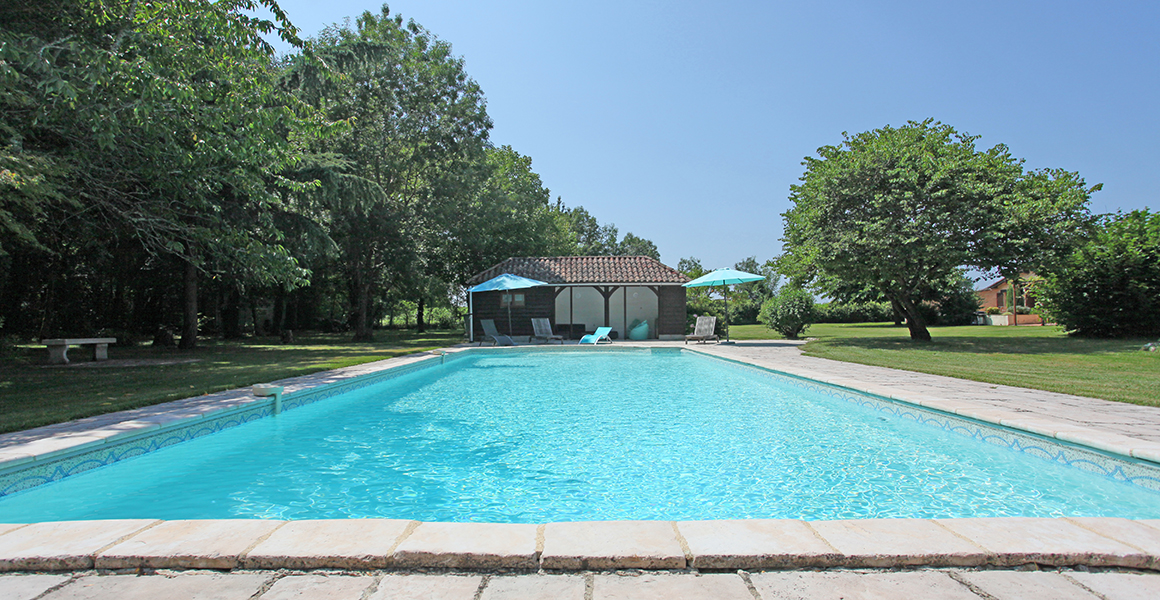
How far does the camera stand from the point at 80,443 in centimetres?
407

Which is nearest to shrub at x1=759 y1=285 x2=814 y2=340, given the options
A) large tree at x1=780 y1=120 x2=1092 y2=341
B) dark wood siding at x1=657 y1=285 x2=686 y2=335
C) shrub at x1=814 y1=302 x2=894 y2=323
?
large tree at x1=780 y1=120 x2=1092 y2=341

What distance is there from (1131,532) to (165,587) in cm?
392

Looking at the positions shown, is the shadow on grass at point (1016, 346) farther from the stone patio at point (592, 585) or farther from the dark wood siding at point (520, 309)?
the stone patio at point (592, 585)

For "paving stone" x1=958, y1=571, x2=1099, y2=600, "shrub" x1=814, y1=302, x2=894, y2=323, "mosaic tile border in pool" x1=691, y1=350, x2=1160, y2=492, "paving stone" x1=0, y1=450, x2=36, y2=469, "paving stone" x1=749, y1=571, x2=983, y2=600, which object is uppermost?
"shrub" x1=814, y1=302, x2=894, y2=323

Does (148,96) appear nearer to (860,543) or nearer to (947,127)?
(860,543)

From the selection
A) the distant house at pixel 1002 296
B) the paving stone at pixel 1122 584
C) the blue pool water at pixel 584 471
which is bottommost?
the blue pool water at pixel 584 471

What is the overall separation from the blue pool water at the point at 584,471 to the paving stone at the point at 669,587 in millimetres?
1506

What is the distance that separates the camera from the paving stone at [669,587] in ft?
6.12

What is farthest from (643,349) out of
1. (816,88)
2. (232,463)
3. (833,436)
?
(232,463)

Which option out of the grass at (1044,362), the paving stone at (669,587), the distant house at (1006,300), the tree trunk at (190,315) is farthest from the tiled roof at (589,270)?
the paving stone at (669,587)

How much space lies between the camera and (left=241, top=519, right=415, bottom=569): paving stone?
6.91ft

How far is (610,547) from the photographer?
7.13 feet

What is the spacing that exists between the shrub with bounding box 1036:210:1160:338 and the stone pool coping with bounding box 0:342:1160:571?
15721mm

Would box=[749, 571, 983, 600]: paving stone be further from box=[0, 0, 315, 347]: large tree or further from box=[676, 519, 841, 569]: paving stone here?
box=[0, 0, 315, 347]: large tree
